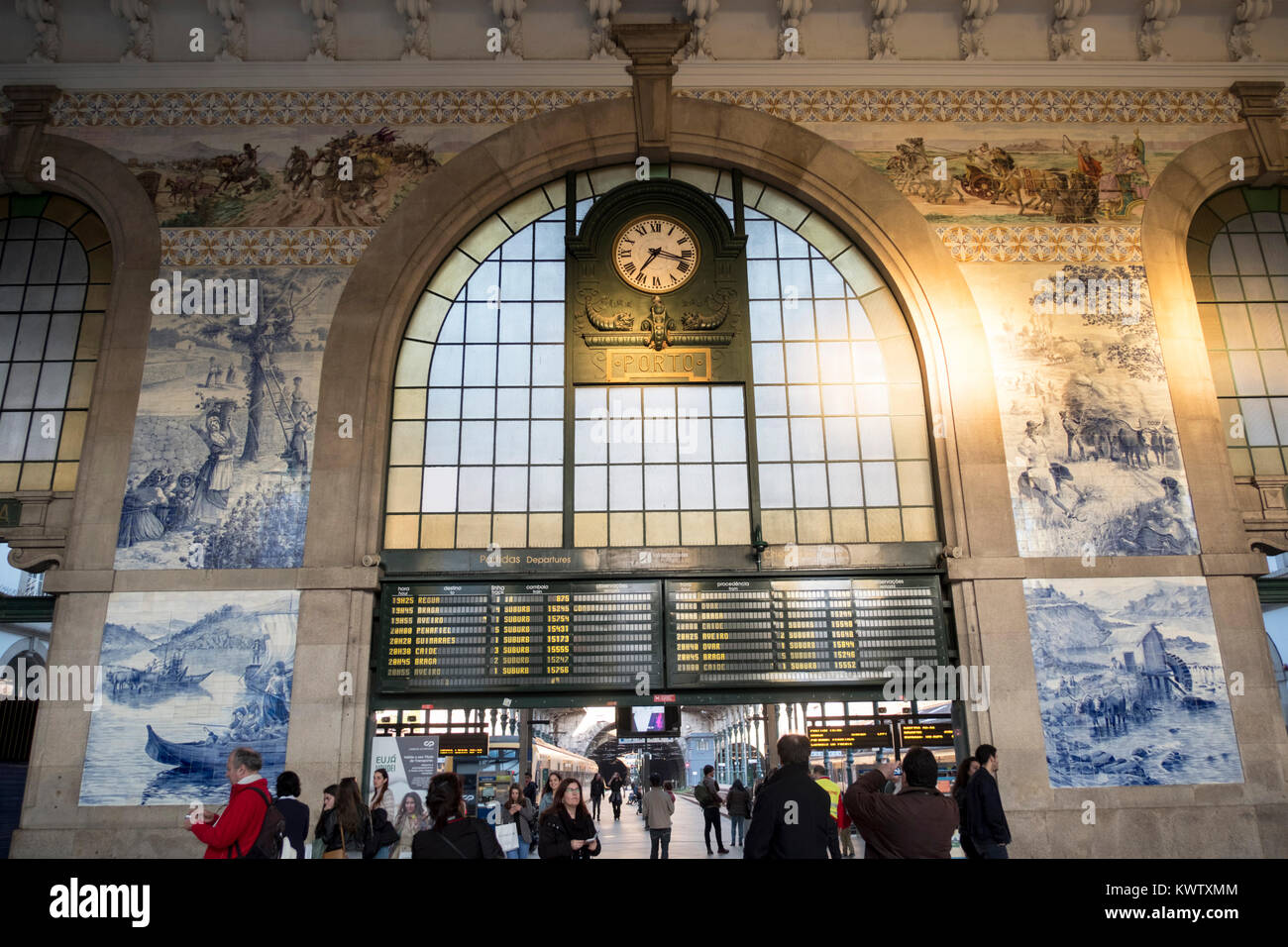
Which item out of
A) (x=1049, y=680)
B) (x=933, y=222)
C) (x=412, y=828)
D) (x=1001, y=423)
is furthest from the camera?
(x=933, y=222)

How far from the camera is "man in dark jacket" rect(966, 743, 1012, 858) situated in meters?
6.77

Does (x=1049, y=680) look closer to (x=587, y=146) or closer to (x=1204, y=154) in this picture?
(x=1204, y=154)

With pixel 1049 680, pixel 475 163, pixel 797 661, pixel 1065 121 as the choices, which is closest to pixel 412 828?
pixel 797 661

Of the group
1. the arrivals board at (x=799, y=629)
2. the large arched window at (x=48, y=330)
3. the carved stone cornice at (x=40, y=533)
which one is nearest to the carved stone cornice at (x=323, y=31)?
the large arched window at (x=48, y=330)

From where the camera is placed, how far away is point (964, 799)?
278 inches

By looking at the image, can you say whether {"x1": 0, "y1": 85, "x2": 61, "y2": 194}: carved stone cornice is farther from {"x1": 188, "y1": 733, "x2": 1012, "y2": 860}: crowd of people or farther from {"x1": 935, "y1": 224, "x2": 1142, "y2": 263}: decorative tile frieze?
{"x1": 935, "y1": 224, "x2": 1142, "y2": 263}: decorative tile frieze

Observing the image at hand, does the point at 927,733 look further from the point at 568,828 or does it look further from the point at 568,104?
the point at 568,104

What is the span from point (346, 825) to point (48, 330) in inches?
343

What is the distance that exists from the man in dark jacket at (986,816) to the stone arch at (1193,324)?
246 inches

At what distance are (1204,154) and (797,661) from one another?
947 cm

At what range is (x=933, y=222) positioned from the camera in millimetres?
12406

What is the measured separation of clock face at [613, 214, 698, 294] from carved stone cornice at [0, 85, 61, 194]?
825 centimetres

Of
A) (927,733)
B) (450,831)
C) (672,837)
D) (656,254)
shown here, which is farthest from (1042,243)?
(672,837)

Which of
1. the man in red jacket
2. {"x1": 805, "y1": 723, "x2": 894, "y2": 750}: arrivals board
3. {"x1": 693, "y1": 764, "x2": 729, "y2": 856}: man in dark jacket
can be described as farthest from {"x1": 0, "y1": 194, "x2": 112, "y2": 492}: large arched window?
{"x1": 805, "y1": 723, "x2": 894, "y2": 750}: arrivals board
